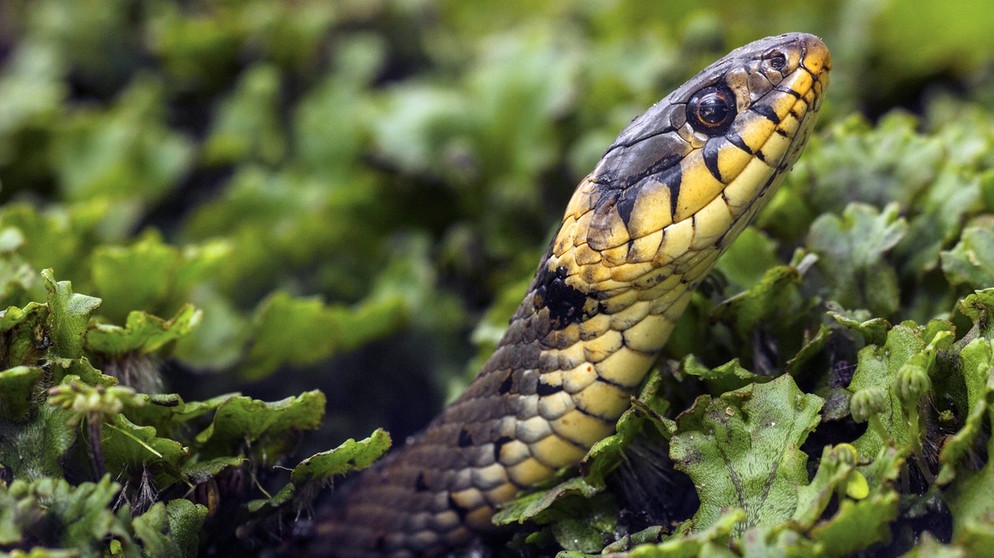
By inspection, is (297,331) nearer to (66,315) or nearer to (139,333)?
(139,333)

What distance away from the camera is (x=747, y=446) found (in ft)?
4.87

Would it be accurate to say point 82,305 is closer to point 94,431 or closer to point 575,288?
point 94,431

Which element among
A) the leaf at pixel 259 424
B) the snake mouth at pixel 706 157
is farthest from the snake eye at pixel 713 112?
the leaf at pixel 259 424

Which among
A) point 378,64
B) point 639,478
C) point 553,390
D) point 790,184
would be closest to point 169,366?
point 553,390

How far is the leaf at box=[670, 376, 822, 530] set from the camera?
1424 mm

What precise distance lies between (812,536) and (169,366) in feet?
4.71

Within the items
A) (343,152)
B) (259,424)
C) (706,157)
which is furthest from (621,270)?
(343,152)

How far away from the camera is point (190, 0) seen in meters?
4.25

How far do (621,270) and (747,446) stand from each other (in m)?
0.41

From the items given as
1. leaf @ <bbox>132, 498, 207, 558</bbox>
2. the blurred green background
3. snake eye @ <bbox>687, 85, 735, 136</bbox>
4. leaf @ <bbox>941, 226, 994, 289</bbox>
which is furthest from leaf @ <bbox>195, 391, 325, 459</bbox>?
leaf @ <bbox>941, 226, 994, 289</bbox>

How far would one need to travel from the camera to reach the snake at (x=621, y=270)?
1.70 m

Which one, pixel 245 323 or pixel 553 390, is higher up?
pixel 245 323

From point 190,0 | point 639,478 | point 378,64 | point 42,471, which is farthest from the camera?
point 190,0

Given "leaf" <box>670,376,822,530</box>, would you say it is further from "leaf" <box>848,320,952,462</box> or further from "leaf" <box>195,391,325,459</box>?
"leaf" <box>195,391,325,459</box>
